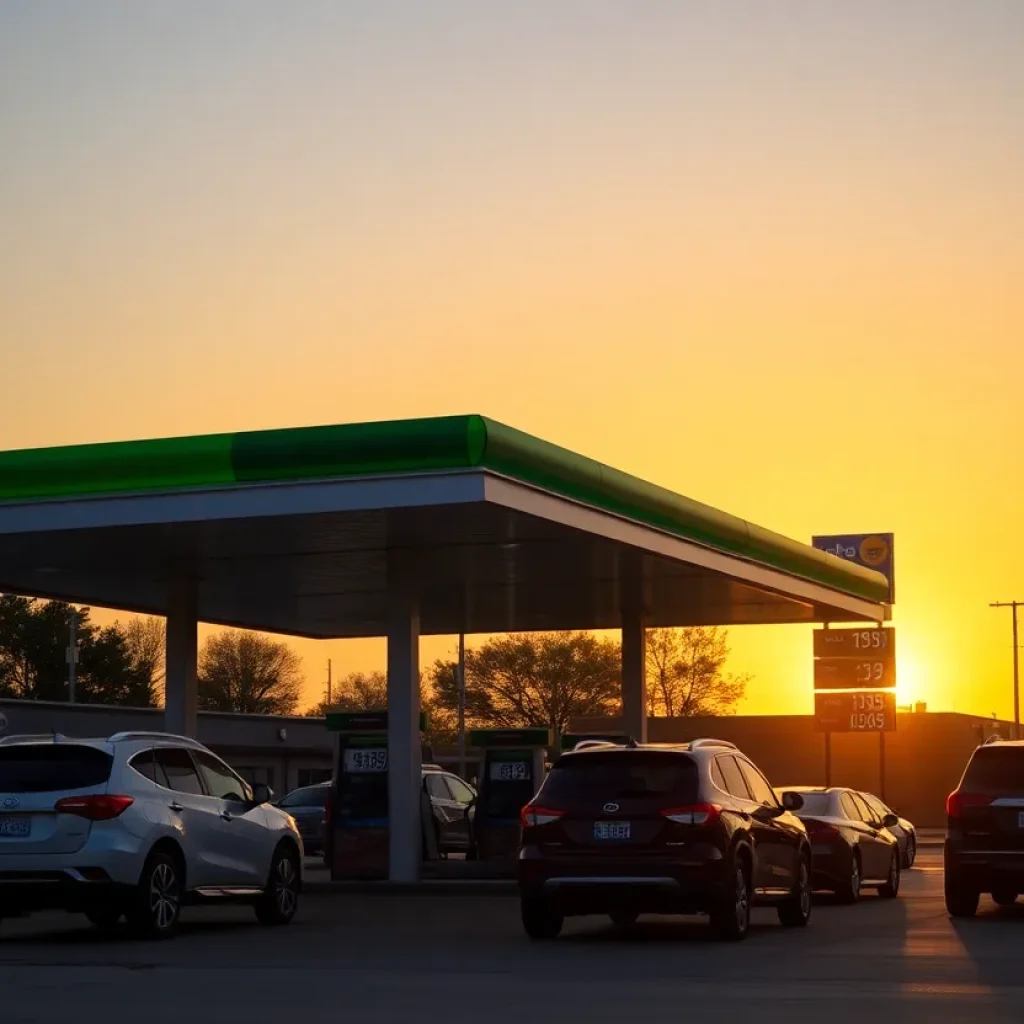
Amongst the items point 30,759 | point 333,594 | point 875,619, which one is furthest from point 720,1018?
point 875,619

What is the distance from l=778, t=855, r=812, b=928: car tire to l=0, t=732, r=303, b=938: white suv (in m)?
5.15

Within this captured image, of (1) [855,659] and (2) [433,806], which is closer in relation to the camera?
(2) [433,806]

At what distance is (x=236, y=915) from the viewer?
21.4 m

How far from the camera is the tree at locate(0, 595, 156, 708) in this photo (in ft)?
282

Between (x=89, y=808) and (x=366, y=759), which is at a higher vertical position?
(x=366, y=759)

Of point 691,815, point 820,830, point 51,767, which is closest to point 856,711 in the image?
point 820,830

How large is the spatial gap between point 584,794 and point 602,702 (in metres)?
76.1

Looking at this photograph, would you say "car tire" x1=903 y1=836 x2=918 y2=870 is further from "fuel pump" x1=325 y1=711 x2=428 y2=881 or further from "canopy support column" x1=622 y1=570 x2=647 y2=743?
"fuel pump" x1=325 y1=711 x2=428 y2=881

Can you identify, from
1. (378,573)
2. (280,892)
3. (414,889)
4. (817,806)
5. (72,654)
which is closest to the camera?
(280,892)

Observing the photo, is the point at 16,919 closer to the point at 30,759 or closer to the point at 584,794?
the point at 30,759

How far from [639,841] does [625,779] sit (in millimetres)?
573

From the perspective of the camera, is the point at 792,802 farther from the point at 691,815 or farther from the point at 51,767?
the point at 51,767

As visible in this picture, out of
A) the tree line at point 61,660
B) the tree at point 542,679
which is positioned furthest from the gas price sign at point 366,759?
the tree at point 542,679

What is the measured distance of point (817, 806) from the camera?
23438 mm
